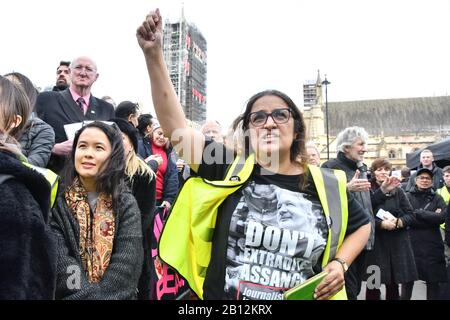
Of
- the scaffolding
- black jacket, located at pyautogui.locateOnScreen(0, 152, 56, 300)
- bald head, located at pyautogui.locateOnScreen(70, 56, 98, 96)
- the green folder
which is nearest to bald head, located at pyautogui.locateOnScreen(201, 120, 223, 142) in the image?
bald head, located at pyautogui.locateOnScreen(70, 56, 98, 96)

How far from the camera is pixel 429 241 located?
5668 mm

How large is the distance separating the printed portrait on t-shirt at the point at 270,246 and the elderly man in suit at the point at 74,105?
2.25 meters

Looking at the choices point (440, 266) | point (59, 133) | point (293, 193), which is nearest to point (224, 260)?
point (293, 193)

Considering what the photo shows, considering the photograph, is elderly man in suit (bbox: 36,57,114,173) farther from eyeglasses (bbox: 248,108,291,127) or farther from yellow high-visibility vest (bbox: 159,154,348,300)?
eyeglasses (bbox: 248,108,291,127)

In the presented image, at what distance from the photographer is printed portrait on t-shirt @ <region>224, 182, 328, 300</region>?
1.87m

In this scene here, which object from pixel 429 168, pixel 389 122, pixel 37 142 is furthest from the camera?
pixel 389 122

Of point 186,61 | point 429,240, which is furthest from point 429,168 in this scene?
point 186,61

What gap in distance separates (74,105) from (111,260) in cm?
211

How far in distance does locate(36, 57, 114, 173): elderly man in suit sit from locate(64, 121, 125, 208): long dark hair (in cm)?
92

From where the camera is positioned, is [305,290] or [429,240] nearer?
[305,290]

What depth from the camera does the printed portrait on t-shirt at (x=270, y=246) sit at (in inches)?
73.4

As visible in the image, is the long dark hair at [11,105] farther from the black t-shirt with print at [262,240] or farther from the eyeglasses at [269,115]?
the eyeglasses at [269,115]

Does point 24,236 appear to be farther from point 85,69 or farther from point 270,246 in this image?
point 85,69

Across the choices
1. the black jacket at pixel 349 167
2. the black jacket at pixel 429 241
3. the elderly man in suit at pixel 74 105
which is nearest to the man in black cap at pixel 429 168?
the black jacket at pixel 429 241
